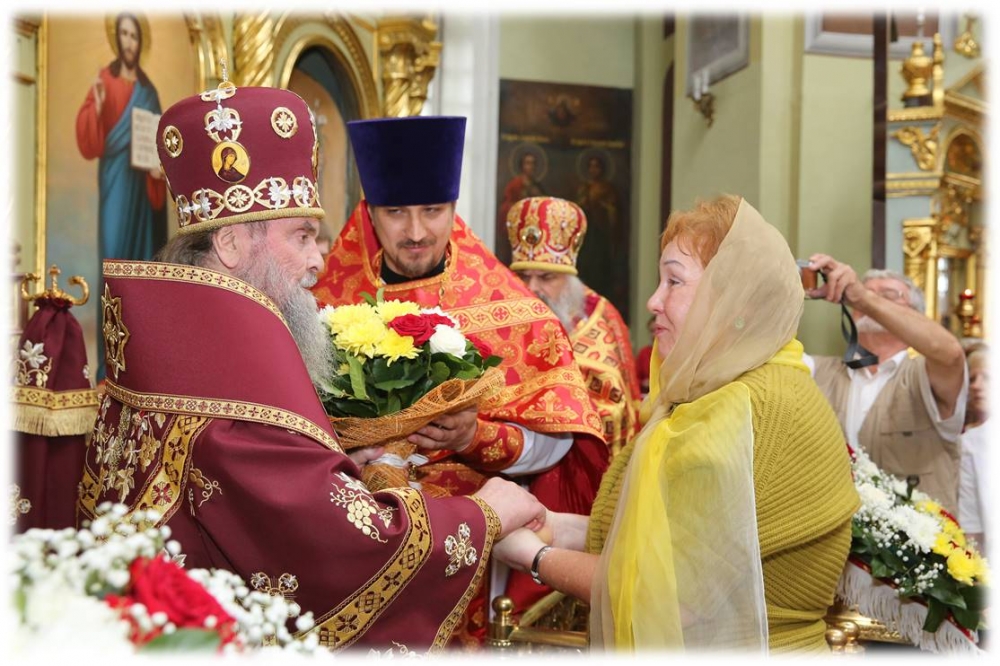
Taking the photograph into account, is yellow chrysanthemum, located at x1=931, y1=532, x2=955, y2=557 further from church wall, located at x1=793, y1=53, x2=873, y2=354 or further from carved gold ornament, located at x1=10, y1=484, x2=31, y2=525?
church wall, located at x1=793, y1=53, x2=873, y2=354

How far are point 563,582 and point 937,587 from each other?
1222 millimetres

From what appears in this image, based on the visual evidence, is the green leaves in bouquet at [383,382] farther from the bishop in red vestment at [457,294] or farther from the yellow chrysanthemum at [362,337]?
the bishop in red vestment at [457,294]

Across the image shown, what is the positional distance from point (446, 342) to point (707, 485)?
0.77 meters

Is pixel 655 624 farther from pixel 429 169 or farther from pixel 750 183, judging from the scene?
pixel 750 183

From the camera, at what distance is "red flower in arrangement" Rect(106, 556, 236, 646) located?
51.9 inches

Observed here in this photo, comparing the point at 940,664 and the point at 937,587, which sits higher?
the point at 937,587

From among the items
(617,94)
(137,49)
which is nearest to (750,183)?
(617,94)

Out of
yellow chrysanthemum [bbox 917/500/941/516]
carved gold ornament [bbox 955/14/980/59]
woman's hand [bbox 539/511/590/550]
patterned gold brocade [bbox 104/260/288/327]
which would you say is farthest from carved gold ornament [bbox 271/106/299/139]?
carved gold ornament [bbox 955/14/980/59]

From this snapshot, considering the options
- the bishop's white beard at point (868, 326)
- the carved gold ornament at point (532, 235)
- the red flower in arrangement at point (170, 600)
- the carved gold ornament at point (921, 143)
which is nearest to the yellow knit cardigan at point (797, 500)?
the red flower in arrangement at point (170, 600)

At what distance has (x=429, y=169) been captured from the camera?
3744 millimetres

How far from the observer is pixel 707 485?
7.53 ft

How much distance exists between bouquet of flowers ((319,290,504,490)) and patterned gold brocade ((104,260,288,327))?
1.48 feet

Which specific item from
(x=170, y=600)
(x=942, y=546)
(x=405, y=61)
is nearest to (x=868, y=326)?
(x=942, y=546)

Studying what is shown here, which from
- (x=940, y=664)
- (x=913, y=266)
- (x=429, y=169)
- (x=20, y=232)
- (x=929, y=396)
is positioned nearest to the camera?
(x=940, y=664)
